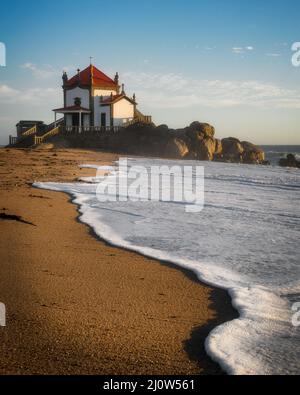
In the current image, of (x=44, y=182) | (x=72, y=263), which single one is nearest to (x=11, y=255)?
(x=72, y=263)

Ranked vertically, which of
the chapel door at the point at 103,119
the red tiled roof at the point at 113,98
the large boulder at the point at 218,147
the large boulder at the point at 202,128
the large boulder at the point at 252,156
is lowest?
the large boulder at the point at 252,156

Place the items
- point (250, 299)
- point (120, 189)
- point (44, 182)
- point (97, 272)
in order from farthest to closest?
1. point (44, 182)
2. point (120, 189)
3. point (97, 272)
4. point (250, 299)

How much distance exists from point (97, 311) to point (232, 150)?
4506cm

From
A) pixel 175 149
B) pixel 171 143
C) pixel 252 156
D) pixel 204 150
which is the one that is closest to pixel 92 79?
pixel 171 143

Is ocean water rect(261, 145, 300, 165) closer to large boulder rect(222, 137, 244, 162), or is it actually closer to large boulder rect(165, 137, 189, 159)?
large boulder rect(222, 137, 244, 162)

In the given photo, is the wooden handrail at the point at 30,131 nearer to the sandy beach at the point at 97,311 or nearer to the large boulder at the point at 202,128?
the large boulder at the point at 202,128

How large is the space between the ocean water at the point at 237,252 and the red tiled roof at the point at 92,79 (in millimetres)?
36454

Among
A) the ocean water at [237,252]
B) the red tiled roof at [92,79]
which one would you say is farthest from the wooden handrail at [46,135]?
the ocean water at [237,252]

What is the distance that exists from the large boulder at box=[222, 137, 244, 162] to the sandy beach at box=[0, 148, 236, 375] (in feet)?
136

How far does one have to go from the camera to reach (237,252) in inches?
226

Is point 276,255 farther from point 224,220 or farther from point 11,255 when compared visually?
point 11,255

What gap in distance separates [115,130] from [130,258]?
39.2 meters

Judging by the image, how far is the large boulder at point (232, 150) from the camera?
45562mm

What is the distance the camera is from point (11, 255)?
5.02 m
